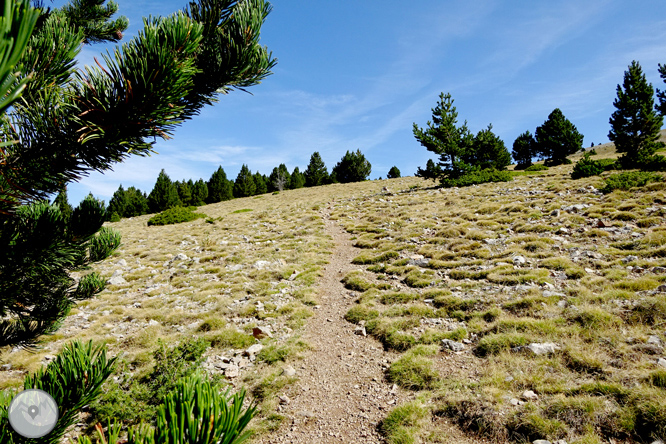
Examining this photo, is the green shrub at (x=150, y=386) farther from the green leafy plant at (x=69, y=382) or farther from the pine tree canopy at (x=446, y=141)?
the pine tree canopy at (x=446, y=141)

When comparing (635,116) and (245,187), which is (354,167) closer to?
(245,187)

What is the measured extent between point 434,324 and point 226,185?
172ft

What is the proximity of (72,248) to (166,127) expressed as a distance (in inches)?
57.3

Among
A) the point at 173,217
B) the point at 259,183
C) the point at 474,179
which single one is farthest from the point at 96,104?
the point at 259,183

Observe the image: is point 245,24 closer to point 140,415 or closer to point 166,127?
point 166,127

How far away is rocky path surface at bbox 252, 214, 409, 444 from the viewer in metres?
5.09

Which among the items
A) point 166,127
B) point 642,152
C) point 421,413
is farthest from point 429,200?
point 166,127

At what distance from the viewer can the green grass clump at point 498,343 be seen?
634cm

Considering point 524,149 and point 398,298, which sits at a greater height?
point 524,149

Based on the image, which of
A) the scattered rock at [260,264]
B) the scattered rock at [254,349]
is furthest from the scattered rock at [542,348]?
the scattered rock at [260,264]

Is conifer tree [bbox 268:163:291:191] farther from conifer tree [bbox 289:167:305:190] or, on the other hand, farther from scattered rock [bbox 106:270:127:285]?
scattered rock [bbox 106:270:127:285]

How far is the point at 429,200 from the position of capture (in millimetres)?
24234

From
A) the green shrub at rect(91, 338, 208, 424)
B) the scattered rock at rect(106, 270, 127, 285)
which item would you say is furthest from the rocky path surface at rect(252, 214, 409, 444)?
the scattered rock at rect(106, 270, 127, 285)

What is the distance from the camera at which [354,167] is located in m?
63.0
